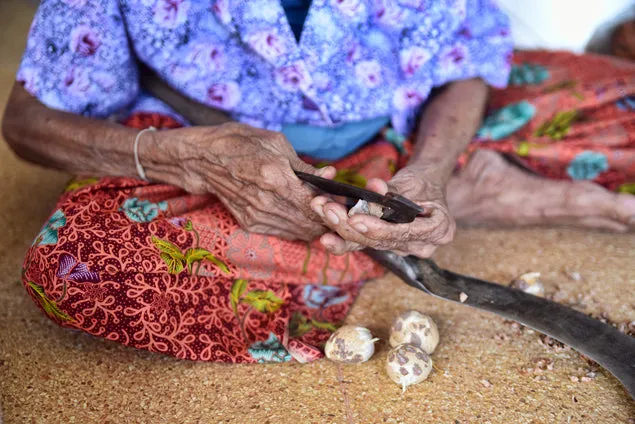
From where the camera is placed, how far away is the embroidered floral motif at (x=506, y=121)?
1.81m

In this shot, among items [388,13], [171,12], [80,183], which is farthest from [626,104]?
[80,183]

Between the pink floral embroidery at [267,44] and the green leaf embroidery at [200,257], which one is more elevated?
the pink floral embroidery at [267,44]

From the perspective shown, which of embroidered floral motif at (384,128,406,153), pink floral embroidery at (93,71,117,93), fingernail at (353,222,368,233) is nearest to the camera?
fingernail at (353,222,368,233)

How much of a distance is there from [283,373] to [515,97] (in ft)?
3.91

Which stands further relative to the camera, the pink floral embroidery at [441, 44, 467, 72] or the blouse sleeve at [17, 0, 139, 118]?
the pink floral embroidery at [441, 44, 467, 72]

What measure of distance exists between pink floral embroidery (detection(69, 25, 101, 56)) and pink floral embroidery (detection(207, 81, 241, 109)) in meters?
0.29

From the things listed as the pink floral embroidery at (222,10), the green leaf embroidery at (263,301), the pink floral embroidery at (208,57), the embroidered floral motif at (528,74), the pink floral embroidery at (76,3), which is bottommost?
the green leaf embroidery at (263,301)

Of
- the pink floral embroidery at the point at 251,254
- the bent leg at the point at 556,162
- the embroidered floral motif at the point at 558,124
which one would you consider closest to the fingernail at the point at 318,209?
Answer: the pink floral embroidery at the point at 251,254

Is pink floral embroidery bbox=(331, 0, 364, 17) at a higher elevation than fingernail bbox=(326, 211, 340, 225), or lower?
higher

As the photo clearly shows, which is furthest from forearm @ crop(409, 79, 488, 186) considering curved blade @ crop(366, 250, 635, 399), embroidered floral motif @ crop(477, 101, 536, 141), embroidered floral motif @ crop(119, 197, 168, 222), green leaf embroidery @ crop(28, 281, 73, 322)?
green leaf embroidery @ crop(28, 281, 73, 322)

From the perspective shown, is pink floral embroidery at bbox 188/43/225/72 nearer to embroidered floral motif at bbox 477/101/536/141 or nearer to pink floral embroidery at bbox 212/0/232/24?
pink floral embroidery at bbox 212/0/232/24

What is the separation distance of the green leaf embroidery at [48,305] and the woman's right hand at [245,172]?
1.23ft

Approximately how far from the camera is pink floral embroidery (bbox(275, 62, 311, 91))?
4.85 ft

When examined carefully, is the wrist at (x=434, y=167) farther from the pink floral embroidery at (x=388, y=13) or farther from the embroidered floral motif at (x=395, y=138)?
the pink floral embroidery at (x=388, y=13)
